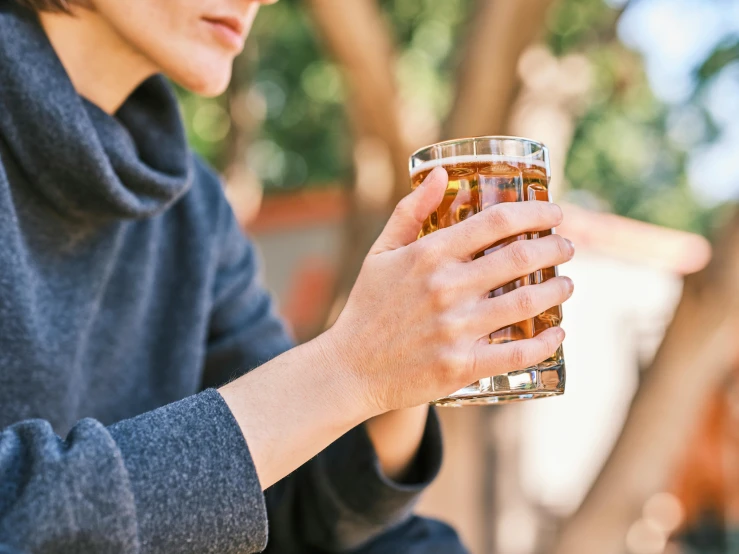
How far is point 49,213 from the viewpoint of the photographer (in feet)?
5.01

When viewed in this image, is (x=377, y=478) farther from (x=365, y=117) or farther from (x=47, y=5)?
(x=365, y=117)

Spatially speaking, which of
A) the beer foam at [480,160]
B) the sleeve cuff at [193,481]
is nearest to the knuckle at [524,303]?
the beer foam at [480,160]

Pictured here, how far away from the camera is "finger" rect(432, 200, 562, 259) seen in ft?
3.18

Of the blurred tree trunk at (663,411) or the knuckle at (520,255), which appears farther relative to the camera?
the blurred tree trunk at (663,411)

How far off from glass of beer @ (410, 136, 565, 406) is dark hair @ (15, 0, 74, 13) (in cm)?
→ 80

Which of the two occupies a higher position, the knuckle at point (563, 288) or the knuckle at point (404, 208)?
the knuckle at point (404, 208)

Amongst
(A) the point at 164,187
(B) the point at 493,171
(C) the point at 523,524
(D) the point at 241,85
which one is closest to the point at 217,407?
(B) the point at 493,171

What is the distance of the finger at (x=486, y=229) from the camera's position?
968 millimetres

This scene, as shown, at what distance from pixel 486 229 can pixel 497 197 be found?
143 mm

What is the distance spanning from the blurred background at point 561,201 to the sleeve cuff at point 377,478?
1.75 m

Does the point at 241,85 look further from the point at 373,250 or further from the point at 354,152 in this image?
the point at 373,250

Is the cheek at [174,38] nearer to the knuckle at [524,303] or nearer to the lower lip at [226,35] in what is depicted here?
the lower lip at [226,35]

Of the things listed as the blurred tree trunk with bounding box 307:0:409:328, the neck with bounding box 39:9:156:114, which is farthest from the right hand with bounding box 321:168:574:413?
the blurred tree trunk with bounding box 307:0:409:328

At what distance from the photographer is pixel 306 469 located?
5.48ft
